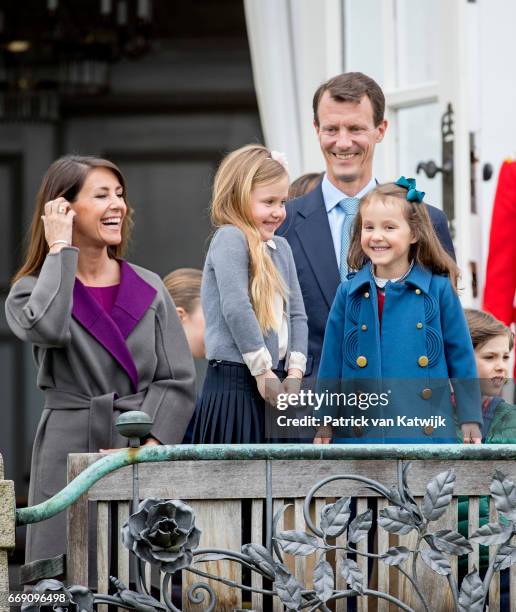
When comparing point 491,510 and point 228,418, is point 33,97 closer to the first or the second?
point 228,418

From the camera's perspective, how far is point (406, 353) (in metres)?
4.75

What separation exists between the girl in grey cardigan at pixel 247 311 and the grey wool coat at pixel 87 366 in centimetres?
15

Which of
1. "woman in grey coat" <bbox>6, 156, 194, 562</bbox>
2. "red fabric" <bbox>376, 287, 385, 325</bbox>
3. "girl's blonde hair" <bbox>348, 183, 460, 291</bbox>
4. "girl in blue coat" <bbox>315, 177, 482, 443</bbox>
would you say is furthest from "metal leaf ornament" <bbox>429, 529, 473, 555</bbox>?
"woman in grey coat" <bbox>6, 156, 194, 562</bbox>

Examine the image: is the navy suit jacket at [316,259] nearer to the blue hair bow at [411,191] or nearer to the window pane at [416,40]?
the blue hair bow at [411,191]

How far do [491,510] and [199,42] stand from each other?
6.46 m

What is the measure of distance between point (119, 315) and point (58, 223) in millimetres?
339

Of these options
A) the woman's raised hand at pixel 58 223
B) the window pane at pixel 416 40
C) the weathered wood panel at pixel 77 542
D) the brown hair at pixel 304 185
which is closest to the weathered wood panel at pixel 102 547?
the weathered wood panel at pixel 77 542

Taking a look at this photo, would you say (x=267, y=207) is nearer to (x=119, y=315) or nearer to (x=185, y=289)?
(x=119, y=315)

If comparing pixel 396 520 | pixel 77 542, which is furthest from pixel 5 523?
pixel 396 520

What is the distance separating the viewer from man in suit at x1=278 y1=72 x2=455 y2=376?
5242mm

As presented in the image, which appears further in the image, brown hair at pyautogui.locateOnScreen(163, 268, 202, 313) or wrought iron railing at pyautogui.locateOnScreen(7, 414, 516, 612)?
brown hair at pyautogui.locateOnScreen(163, 268, 202, 313)

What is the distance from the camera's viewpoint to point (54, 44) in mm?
9359

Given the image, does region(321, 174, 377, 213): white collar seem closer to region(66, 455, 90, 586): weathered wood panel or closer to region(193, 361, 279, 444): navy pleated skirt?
region(193, 361, 279, 444): navy pleated skirt

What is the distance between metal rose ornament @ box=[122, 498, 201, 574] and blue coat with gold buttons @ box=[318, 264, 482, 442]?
0.69 meters
